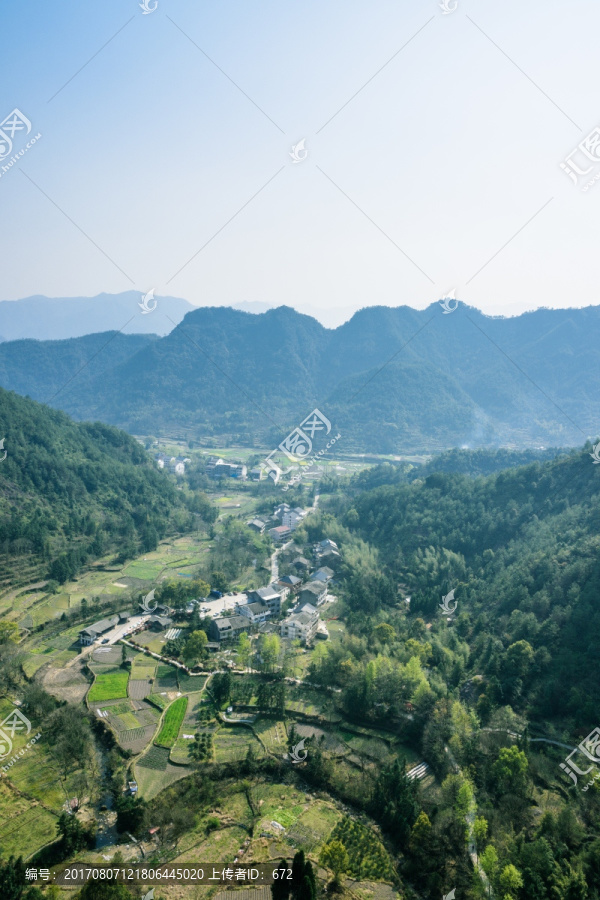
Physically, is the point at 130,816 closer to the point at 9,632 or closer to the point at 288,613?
the point at 9,632

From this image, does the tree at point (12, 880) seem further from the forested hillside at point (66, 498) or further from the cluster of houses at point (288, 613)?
the forested hillside at point (66, 498)

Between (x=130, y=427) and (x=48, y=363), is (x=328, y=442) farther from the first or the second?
(x=48, y=363)

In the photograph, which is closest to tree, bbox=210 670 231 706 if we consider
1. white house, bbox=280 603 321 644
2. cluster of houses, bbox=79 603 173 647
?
white house, bbox=280 603 321 644

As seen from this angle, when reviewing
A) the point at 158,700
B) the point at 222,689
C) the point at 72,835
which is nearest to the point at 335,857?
the point at 72,835

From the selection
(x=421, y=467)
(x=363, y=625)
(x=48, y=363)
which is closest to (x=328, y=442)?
(x=421, y=467)

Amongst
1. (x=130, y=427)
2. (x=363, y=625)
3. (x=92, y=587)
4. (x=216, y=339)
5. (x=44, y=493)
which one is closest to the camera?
(x=363, y=625)
